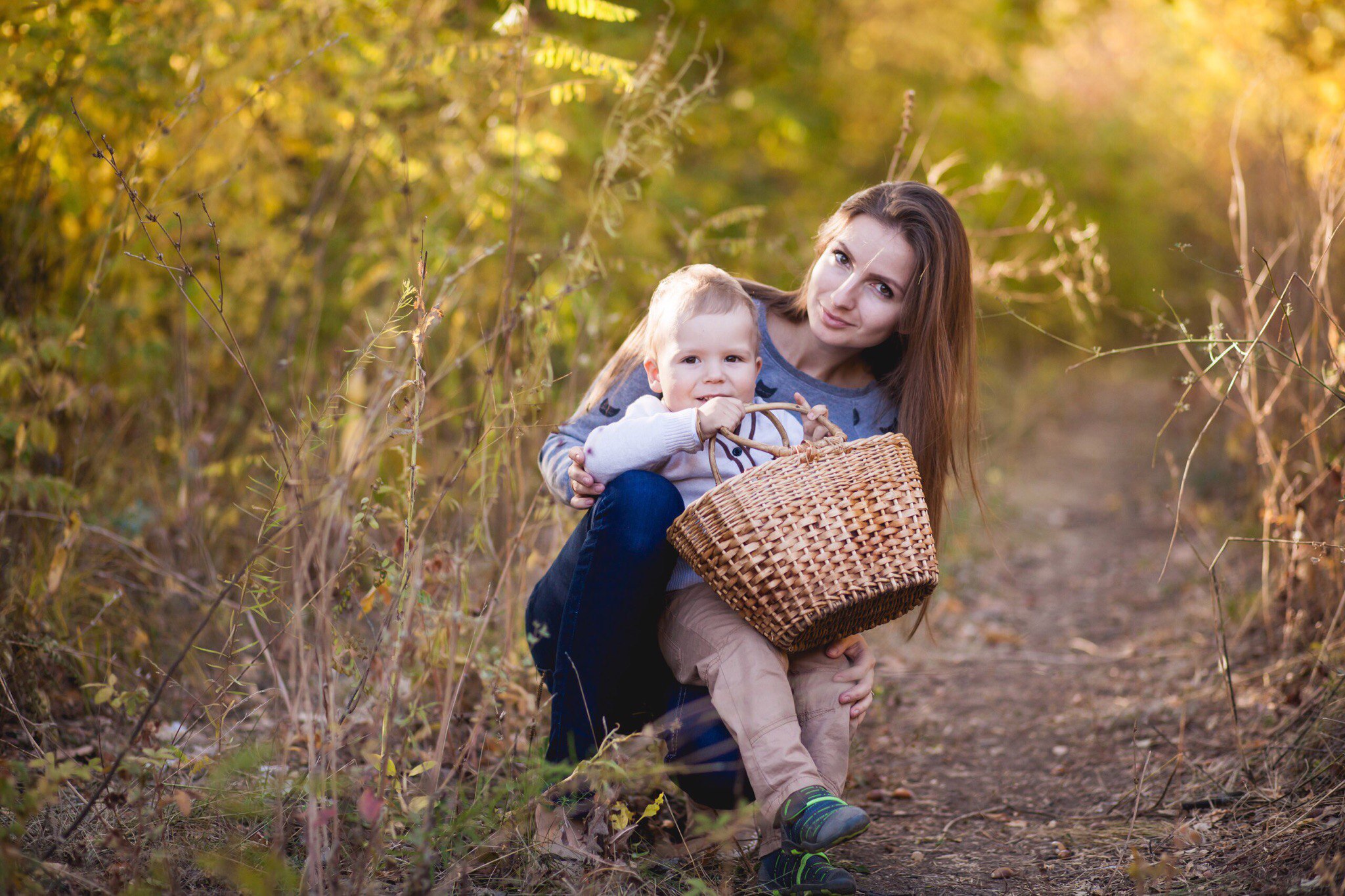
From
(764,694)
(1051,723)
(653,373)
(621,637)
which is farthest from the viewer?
(1051,723)

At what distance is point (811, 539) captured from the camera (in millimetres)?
1776

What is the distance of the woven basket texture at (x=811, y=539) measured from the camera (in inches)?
69.4

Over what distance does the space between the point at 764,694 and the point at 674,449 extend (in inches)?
18.5

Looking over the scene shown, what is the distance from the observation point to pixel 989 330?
8.84 metres

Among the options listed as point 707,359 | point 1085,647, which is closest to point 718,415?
point 707,359

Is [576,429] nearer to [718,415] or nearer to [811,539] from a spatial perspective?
[718,415]

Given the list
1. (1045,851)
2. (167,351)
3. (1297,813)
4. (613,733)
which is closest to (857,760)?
(1045,851)

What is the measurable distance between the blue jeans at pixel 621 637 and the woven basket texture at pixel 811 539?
4.2 inches

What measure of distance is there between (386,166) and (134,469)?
1.46 metres

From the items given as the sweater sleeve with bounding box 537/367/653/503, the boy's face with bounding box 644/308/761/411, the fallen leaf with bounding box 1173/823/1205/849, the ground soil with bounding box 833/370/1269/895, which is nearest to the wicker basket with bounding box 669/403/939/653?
the boy's face with bounding box 644/308/761/411

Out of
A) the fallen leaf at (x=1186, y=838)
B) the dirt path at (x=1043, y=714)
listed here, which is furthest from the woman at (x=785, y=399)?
the fallen leaf at (x=1186, y=838)

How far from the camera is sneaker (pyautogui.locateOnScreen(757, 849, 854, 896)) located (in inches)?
68.5

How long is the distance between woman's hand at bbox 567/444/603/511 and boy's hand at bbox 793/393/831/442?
1.35 ft

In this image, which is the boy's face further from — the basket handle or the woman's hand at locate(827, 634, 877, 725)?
the woman's hand at locate(827, 634, 877, 725)
